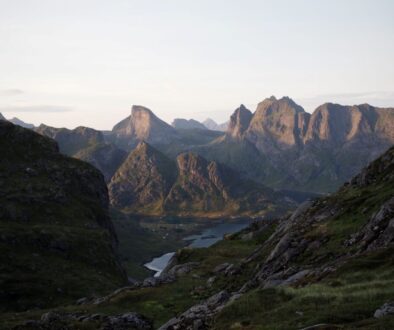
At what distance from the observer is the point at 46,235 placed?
14275 cm

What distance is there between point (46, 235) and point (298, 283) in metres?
116

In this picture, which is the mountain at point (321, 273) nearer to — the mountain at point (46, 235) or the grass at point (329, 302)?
the grass at point (329, 302)

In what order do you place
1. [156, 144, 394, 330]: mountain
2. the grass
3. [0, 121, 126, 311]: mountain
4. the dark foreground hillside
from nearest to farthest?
the grass, [156, 144, 394, 330]: mountain, the dark foreground hillside, [0, 121, 126, 311]: mountain

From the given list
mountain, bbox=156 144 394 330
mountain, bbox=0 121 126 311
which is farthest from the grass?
mountain, bbox=0 121 126 311

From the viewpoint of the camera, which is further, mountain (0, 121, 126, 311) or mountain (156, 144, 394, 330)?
mountain (0, 121, 126, 311)

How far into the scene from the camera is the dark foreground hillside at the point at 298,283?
2990 centimetres

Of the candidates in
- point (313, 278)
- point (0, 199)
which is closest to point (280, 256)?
point (313, 278)

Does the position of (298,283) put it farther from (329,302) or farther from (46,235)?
(46,235)

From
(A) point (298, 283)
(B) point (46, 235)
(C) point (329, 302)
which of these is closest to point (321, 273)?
(A) point (298, 283)

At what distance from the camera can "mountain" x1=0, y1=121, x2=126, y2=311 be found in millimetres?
112938

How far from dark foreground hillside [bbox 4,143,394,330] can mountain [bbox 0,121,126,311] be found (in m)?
43.8

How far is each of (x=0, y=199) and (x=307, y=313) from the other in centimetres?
14766

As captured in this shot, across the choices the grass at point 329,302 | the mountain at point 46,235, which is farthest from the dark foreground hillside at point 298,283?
the mountain at point 46,235

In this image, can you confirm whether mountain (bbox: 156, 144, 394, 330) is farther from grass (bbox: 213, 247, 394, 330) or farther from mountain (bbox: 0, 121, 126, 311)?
mountain (bbox: 0, 121, 126, 311)
